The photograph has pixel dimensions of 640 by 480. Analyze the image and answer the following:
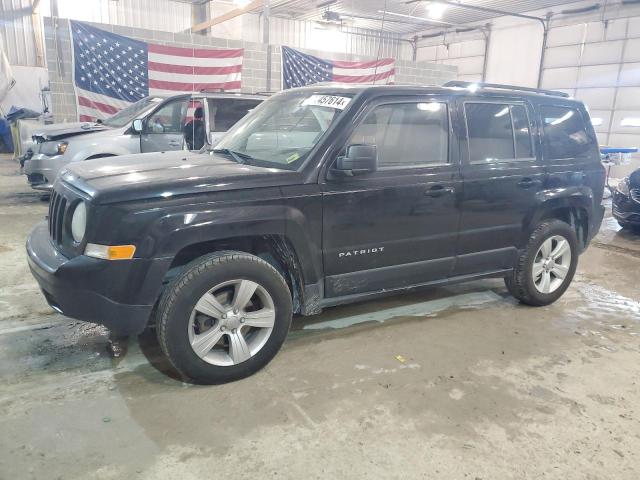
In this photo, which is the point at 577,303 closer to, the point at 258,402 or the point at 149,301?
the point at 258,402

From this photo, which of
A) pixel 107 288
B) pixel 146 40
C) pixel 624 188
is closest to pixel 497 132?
pixel 107 288

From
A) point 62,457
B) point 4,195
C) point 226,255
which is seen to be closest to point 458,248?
point 226,255

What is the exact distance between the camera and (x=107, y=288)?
2582mm

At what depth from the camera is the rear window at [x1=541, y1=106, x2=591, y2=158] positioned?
163 inches

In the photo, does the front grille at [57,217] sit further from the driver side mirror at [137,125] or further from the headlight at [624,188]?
the headlight at [624,188]

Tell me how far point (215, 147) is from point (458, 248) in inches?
78.8

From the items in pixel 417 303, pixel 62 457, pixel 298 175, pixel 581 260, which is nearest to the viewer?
pixel 62 457

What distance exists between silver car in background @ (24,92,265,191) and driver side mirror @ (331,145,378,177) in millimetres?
4387

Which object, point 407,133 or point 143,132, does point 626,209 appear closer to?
point 407,133

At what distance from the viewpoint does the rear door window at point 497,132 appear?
3.72 m

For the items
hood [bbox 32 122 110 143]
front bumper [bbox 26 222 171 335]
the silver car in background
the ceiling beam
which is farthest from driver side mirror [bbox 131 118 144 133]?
the ceiling beam

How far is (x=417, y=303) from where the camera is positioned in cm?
435

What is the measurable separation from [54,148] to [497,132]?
20.3 feet

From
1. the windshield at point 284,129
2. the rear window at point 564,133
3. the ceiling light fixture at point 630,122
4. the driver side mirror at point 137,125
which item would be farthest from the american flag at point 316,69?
the windshield at point 284,129
